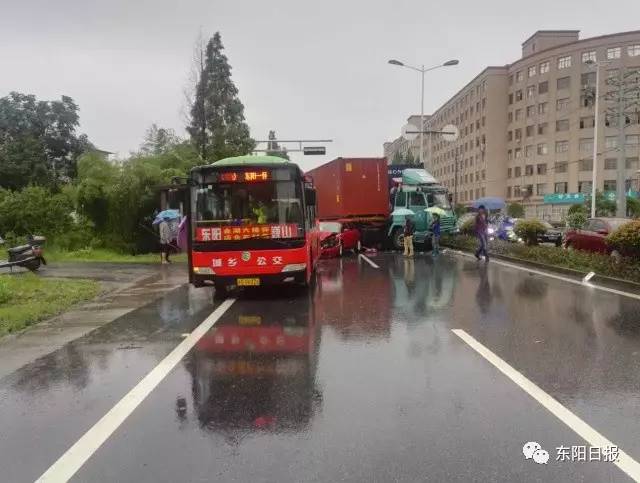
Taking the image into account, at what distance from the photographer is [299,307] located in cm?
1052

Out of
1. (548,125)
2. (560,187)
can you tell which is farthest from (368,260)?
(548,125)

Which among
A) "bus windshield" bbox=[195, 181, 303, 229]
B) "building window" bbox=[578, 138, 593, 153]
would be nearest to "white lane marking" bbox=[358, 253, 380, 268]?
"bus windshield" bbox=[195, 181, 303, 229]

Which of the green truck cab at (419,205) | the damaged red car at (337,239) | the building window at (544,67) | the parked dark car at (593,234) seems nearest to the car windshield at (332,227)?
the damaged red car at (337,239)

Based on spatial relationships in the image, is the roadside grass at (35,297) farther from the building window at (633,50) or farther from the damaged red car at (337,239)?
the building window at (633,50)

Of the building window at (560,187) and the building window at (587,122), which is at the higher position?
the building window at (587,122)

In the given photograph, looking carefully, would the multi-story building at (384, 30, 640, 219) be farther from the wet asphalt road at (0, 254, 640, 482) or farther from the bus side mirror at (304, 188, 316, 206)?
the wet asphalt road at (0, 254, 640, 482)

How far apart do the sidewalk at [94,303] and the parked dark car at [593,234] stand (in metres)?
12.8

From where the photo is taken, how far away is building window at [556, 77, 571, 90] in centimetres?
7250

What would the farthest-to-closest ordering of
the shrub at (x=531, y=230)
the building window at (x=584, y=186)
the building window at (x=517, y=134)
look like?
1. the building window at (x=517, y=134)
2. the building window at (x=584, y=186)
3. the shrub at (x=531, y=230)

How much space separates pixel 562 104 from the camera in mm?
73562

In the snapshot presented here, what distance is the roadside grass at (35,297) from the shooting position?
30.6 feet

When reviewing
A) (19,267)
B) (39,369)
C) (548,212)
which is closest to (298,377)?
(39,369)

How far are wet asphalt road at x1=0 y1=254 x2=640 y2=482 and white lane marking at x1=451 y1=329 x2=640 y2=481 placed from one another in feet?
0.24

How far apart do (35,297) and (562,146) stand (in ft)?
246
